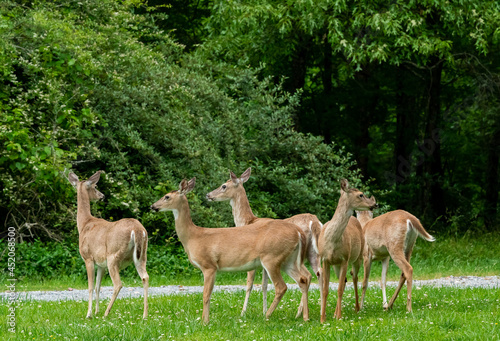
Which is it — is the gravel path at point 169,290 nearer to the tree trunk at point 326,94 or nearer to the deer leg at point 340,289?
the deer leg at point 340,289

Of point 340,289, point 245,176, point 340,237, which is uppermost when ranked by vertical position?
point 245,176

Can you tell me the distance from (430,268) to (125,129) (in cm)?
712

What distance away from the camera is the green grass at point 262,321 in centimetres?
693

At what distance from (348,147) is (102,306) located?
15.5 meters

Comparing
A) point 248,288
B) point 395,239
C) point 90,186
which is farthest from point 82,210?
point 395,239

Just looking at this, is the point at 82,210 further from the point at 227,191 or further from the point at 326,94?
the point at 326,94

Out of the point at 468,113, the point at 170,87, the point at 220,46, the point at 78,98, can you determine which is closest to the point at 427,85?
the point at 468,113

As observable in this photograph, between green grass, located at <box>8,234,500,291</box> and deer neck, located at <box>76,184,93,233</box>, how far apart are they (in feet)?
11.4

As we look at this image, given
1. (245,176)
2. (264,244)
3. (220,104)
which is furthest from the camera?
(220,104)

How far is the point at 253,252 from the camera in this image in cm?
808

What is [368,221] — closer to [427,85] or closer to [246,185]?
[246,185]

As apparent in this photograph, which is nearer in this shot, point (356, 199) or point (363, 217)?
→ point (356, 199)

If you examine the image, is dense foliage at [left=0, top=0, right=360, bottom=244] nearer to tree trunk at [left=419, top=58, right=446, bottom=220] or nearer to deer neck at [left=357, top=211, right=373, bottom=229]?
deer neck at [left=357, top=211, right=373, bottom=229]

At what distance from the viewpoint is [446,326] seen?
24.2 feet
